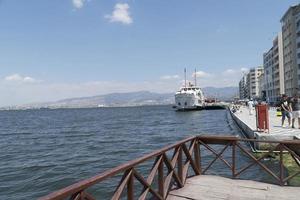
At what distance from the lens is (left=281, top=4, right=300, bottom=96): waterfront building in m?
89.7

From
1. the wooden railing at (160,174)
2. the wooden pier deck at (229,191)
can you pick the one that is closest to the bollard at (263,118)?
the wooden railing at (160,174)

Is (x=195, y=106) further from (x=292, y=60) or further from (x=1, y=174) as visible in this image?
(x=1, y=174)

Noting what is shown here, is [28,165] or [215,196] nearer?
[215,196]

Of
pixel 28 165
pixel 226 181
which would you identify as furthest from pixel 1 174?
pixel 226 181

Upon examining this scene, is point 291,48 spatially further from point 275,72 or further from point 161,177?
point 161,177

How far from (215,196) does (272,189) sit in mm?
1564

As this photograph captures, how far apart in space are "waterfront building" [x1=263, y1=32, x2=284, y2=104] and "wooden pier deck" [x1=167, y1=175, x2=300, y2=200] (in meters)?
103

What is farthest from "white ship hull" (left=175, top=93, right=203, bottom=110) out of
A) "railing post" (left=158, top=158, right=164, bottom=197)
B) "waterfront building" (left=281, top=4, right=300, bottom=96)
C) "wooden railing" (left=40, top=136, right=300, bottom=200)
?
"railing post" (left=158, top=158, right=164, bottom=197)

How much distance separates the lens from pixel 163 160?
7707mm

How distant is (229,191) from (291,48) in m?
96.2

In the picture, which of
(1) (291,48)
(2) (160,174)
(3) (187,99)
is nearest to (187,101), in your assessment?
(3) (187,99)

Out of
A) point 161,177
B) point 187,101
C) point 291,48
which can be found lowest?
point 161,177

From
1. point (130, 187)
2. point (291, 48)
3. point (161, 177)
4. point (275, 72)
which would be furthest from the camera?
point (275, 72)

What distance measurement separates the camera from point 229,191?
8398 millimetres
